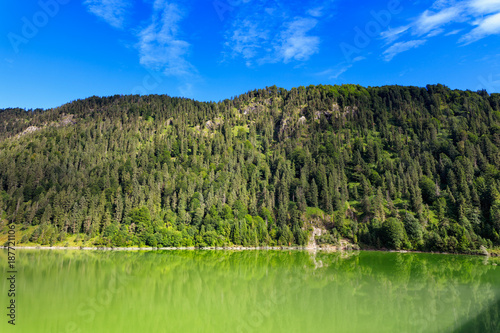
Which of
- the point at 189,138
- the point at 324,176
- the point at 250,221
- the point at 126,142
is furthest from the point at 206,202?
the point at 126,142

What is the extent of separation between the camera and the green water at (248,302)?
18.8m

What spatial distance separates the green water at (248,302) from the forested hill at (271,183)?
58.6 metres

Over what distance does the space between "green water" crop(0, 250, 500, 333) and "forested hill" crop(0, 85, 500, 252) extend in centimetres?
5860

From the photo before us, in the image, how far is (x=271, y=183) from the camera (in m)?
136

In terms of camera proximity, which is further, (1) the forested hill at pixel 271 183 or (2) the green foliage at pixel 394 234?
(1) the forested hill at pixel 271 183

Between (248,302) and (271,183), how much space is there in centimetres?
11121

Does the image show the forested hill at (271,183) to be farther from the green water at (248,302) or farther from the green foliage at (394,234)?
the green water at (248,302)

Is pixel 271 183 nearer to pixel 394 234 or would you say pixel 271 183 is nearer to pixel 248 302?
pixel 394 234

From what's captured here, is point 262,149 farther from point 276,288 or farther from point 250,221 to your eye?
point 276,288

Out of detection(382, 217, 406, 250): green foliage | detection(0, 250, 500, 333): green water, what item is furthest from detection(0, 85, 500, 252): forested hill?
detection(0, 250, 500, 333): green water

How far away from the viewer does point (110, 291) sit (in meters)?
27.7

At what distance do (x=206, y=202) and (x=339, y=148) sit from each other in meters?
88.8

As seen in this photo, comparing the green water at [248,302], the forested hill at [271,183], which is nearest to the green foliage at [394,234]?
the forested hill at [271,183]

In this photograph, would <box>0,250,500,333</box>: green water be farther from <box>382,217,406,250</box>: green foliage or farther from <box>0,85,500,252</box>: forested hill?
<box>0,85,500,252</box>: forested hill
